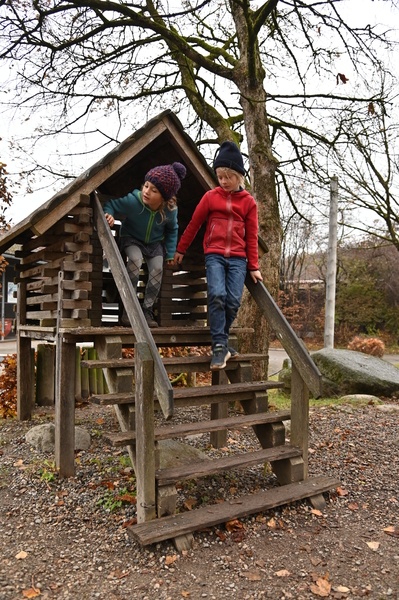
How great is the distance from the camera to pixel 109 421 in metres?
6.84

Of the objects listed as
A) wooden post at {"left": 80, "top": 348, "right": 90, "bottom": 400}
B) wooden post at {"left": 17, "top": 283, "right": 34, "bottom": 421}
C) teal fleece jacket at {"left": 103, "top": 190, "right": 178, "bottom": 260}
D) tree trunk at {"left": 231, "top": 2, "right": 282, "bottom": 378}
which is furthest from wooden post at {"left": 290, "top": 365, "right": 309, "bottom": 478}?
wooden post at {"left": 80, "top": 348, "right": 90, "bottom": 400}

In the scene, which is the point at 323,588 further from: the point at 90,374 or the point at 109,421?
the point at 90,374

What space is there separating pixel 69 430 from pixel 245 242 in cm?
256

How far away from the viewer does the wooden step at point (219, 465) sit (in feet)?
11.1

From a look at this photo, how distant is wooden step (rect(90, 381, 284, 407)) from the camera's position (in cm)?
354

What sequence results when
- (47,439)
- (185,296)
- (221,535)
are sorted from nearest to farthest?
(221,535), (47,439), (185,296)

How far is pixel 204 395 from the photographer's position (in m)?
3.96

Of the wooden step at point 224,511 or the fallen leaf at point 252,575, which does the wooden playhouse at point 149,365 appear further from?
the fallen leaf at point 252,575

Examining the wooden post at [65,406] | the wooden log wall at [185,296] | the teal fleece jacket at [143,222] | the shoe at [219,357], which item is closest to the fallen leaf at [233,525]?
the shoe at [219,357]

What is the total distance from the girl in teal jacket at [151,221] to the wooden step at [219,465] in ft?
5.73

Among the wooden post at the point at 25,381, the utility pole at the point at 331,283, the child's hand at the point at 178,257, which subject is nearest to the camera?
the child's hand at the point at 178,257

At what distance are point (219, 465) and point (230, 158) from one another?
8.85 feet

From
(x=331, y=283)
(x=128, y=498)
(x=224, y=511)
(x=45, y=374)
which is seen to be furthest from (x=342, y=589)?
(x=331, y=283)

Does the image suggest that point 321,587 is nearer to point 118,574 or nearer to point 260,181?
point 118,574
